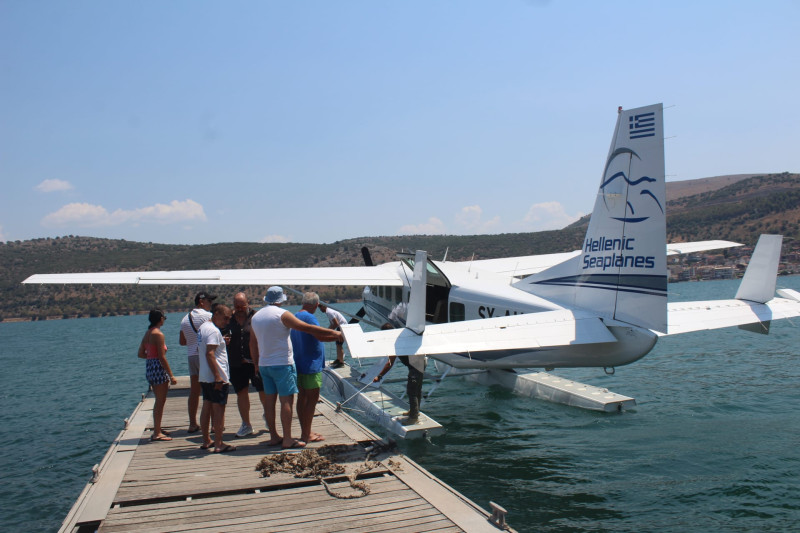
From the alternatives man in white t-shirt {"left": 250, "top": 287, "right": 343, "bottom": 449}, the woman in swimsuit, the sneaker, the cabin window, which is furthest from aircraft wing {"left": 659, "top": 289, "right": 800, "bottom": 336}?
the woman in swimsuit

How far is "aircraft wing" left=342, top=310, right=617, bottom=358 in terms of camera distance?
18.2ft

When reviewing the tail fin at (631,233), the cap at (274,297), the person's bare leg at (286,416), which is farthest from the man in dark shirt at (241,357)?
the tail fin at (631,233)

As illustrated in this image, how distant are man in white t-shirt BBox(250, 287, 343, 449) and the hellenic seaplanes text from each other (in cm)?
347

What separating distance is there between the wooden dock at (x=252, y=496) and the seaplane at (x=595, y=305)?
3.83ft

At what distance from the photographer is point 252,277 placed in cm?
1201

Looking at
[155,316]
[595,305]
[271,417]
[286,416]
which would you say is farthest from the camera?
[595,305]

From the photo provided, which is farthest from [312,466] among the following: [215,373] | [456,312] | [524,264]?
[524,264]

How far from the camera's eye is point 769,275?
746cm

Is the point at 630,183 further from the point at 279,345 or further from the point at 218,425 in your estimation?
the point at 218,425

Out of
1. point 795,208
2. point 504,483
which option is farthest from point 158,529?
point 795,208

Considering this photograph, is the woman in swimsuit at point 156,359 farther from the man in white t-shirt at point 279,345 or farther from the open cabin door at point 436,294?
the open cabin door at point 436,294

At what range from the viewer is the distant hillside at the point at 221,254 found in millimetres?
64438

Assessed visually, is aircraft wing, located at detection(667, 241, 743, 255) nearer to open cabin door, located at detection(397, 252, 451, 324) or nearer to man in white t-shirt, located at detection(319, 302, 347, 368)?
open cabin door, located at detection(397, 252, 451, 324)

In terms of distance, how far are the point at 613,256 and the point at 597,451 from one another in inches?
99.8
